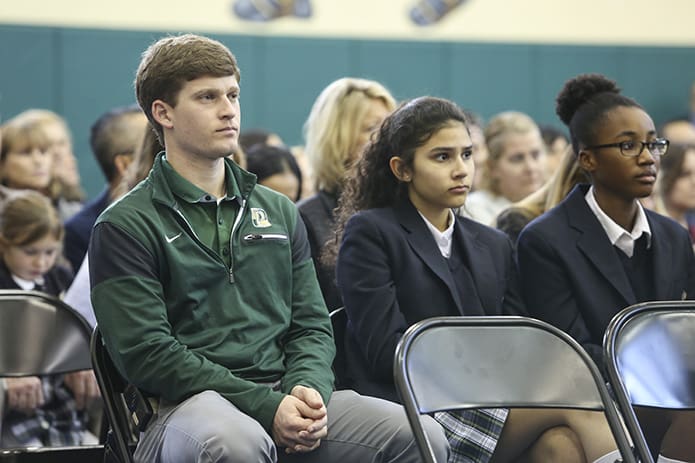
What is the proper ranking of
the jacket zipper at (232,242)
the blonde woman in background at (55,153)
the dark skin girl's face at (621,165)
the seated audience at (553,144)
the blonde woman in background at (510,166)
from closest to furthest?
the jacket zipper at (232,242) < the dark skin girl's face at (621,165) < the blonde woman in background at (510,166) < the blonde woman in background at (55,153) < the seated audience at (553,144)

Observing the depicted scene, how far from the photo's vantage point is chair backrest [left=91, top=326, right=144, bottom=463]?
2.45m

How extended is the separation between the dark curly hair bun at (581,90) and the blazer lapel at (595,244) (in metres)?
0.30

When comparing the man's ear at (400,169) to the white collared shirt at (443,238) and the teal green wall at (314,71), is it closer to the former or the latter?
the white collared shirt at (443,238)

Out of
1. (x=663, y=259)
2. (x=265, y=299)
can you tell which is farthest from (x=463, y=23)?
(x=265, y=299)

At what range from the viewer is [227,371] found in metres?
2.44

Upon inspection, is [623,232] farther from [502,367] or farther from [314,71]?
[314,71]

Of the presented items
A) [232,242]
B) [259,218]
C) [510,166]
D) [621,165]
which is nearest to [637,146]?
[621,165]

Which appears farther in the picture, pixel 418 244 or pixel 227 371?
pixel 418 244

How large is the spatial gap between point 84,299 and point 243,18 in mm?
5265

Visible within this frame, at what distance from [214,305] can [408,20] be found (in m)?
6.59

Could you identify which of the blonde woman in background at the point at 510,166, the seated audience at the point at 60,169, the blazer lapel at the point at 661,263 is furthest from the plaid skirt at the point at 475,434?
the seated audience at the point at 60,169

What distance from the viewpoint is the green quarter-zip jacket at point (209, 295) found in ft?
7.87

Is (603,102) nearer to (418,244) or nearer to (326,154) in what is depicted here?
(418,244)

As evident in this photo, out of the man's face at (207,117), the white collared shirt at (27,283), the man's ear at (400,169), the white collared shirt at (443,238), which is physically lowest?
the white collared shirt at (27,283)
